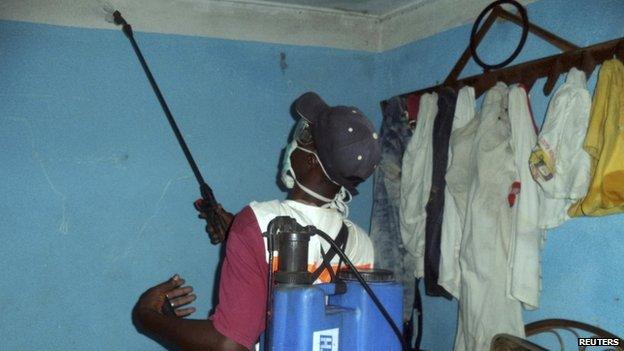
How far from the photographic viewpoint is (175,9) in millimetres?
2316

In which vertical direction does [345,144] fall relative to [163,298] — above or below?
above

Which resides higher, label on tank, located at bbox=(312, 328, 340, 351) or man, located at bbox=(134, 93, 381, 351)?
man, located at bbox=(134, 93, 381, 351)

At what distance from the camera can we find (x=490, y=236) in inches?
73.0

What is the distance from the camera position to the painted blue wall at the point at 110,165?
6.77 feet

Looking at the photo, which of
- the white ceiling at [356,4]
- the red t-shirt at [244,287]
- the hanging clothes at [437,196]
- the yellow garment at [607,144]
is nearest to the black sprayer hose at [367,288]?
the red t-shirt at [244,287]

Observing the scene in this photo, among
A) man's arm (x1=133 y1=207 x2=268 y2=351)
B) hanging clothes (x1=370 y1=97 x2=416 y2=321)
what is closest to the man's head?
man's arm (x1=133 y1=207 x2=268 y2=351)

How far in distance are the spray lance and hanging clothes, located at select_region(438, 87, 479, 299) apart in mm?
849

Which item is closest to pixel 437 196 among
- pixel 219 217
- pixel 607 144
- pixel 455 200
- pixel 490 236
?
pixel 455 200

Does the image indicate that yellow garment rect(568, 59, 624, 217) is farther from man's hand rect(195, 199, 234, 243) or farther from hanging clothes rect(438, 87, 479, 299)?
man's hand rect(195, 199, 234, 243)

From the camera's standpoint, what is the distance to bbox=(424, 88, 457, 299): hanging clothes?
6.89 ft

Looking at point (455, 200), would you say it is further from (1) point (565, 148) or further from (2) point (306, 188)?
(2) point (306, 188)

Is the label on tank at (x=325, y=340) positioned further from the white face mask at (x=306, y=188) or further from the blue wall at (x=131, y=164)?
the blue wall at (x=131, y=164)

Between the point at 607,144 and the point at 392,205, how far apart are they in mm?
1035

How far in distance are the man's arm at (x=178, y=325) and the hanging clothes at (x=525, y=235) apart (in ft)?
3.33
